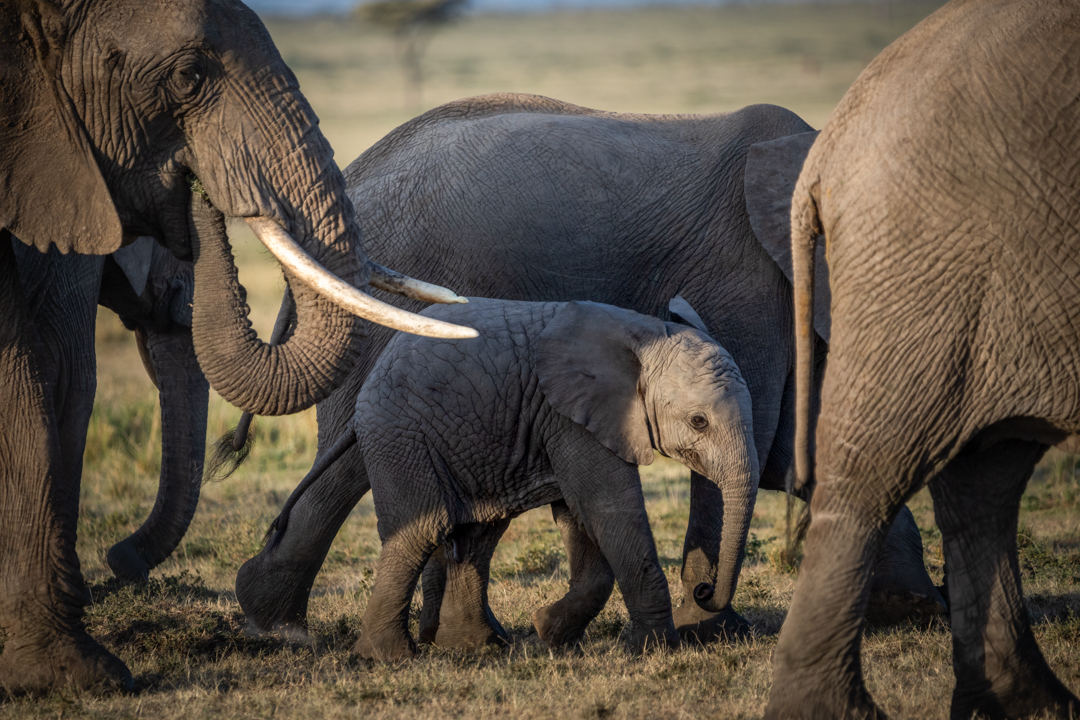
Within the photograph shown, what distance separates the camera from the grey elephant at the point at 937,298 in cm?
321

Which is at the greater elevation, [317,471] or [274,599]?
[317,471]

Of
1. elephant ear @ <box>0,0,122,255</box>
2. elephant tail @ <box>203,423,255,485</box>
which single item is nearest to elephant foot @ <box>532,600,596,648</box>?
elephant tail @ <box>203,423,255,485</box>

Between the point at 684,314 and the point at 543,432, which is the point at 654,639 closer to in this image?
the point at 543,432

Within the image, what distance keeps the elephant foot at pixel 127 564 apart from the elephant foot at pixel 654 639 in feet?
8.46

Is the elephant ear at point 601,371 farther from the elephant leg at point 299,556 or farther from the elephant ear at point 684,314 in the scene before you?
the elephant leg at point 299,556

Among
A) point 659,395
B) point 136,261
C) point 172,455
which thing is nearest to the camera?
point 659,395

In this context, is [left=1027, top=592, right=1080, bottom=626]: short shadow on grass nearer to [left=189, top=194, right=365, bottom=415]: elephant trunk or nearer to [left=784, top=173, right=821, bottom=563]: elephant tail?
[left=784, top=173, right=821, bottom=563]: elephant tail

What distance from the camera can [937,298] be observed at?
330 centimetres

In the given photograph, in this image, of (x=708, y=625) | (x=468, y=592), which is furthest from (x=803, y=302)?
(x=468, y=592)

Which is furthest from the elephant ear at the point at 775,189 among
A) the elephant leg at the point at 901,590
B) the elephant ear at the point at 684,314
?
the elephant leg at the point at 901,590

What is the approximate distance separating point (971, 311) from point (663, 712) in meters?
1.68

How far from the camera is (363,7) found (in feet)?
178

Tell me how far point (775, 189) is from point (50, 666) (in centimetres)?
354

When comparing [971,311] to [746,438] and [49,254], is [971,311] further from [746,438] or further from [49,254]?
[49,254]
